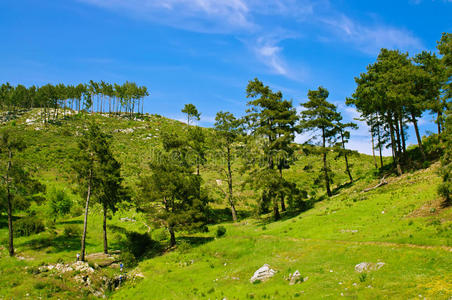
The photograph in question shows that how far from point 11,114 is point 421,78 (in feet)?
508

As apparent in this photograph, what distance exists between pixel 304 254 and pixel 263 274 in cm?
405

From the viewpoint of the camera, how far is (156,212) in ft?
109

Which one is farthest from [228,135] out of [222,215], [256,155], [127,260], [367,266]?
[367,266]

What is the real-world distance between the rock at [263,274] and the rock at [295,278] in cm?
175

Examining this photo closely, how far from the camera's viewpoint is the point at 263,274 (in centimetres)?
1928

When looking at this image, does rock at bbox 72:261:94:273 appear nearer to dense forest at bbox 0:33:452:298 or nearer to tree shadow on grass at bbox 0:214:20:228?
dense forest at bbox 0:33:452:298

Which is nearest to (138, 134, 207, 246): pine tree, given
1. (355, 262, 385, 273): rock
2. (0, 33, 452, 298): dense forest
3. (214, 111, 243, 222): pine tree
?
(0, 33, 452, 298): dense forest

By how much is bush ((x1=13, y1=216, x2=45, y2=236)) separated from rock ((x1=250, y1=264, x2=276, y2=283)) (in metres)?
31.8

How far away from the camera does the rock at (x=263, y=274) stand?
19.1 m

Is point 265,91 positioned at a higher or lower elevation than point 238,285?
higher

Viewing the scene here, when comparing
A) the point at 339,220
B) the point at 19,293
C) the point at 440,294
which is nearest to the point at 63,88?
the point at 19,293

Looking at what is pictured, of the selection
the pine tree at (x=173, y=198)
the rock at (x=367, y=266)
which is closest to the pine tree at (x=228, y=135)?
the pine tree at (x=173, y=198)

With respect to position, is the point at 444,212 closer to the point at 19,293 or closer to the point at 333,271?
the point at 333,271

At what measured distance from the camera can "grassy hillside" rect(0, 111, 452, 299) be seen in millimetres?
14406
